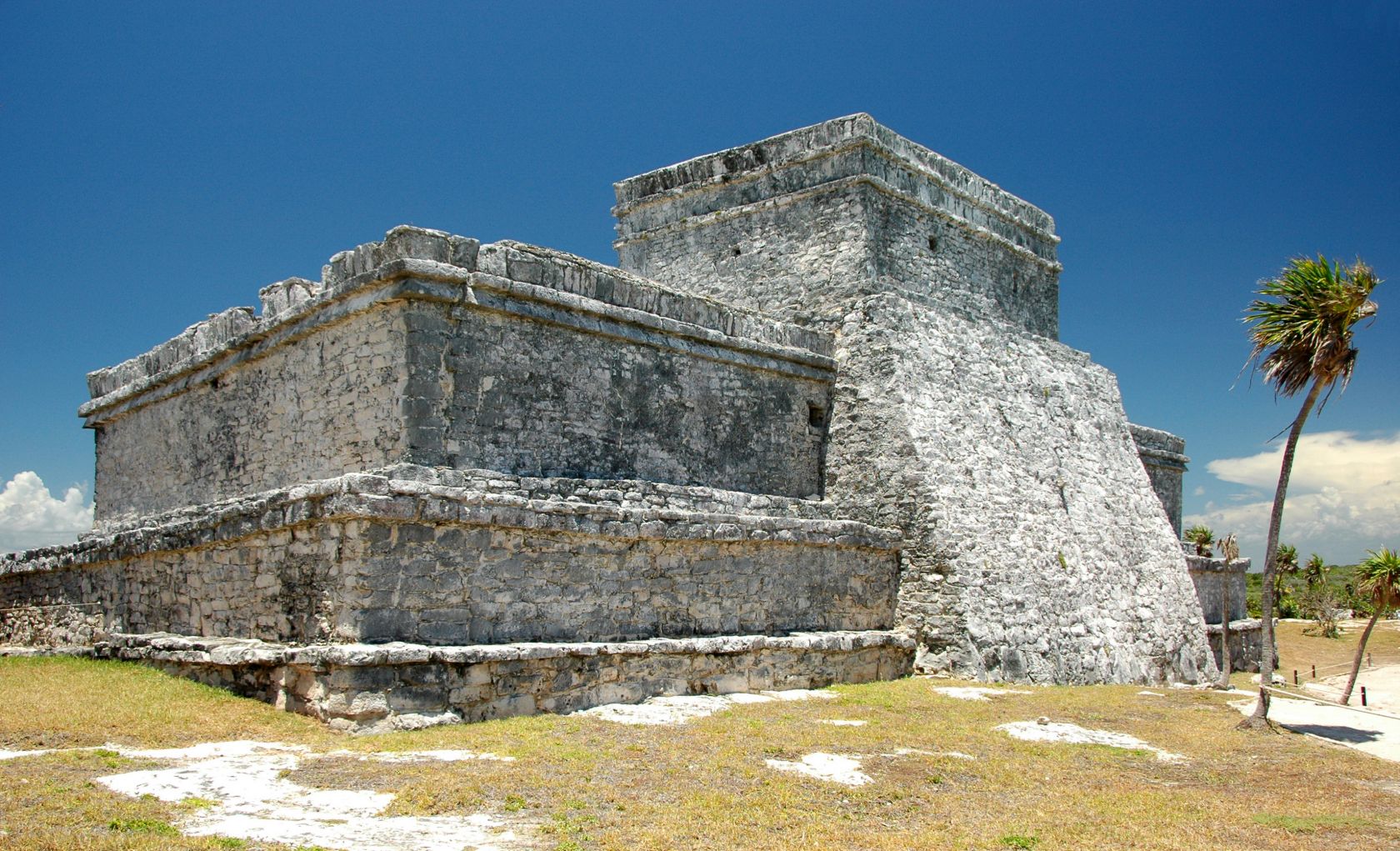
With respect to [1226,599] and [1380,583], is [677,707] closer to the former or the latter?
[1226,599]

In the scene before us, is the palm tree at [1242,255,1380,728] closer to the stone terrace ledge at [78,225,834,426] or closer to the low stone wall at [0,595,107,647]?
the stone terrace ledge at [78,225,834,426]

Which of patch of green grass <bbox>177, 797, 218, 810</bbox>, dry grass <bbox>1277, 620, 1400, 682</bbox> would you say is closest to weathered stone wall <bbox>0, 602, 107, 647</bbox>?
patch of green grass <bbox>177, 797, 218, 810</bbox>

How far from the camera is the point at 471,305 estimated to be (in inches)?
419

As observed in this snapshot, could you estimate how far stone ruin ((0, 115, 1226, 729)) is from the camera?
31.5ft

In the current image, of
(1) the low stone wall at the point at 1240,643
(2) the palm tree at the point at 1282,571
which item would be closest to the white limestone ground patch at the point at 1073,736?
(1) the low stone wall at the point at 1240,643

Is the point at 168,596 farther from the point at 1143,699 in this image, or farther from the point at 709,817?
the point at 1143,699

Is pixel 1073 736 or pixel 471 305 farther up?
pixel 471 305

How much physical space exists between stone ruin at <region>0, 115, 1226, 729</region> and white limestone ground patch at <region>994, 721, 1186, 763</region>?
108 inches

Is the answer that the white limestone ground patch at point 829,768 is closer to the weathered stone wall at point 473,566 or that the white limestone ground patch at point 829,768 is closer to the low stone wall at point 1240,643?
the weathered stone wall at point 473,566

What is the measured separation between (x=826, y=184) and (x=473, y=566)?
331 inches

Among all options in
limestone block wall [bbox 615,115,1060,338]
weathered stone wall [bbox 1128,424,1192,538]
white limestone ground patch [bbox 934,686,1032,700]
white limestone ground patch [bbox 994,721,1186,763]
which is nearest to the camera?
white limestone ground patch [bbox 994,721,1186,763]

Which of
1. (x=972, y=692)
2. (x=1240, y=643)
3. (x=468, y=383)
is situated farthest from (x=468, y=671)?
(x=1240, y=643)

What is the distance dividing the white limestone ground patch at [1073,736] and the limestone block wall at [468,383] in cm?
470

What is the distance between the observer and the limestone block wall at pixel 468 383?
1041cm
